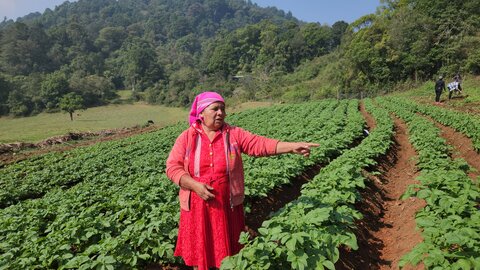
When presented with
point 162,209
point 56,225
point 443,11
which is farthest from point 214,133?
point 443,11

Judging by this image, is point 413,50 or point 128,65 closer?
point 413,50

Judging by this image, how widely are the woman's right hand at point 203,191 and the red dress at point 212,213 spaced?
0.44ft

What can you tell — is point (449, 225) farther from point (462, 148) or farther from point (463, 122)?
point (463, 122)

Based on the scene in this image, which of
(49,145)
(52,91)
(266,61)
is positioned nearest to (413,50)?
(49,145)

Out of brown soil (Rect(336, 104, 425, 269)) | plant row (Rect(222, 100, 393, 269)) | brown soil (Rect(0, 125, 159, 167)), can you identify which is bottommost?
brown soil (Rect(0, 125, 159, 167))

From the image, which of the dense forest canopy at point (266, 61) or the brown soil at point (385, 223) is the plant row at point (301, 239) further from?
the dense forest canopy at point (266, 61)

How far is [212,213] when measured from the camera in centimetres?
319

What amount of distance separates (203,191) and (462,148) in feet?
35.0

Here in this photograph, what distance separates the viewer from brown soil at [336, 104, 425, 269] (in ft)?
15.0

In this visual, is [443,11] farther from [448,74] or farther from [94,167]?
[94,167]

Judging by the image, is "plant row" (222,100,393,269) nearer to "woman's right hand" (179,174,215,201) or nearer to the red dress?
the red dress

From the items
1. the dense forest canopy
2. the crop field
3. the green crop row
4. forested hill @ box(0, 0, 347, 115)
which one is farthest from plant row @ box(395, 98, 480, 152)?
forested hill @ box(0, 0, 347, 115)

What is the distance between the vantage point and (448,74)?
34.5m

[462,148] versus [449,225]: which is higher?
[449,225]
